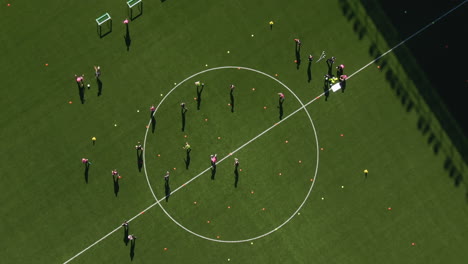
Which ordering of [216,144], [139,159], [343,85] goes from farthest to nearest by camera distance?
[343,85] < [216,144] < [139,159]

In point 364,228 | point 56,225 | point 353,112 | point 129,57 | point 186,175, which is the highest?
point 129,57

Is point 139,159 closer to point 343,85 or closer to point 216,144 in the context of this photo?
point 216,144

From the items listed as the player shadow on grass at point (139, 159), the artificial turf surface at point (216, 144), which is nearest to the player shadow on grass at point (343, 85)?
the artificial turf surface at point (216, 144)

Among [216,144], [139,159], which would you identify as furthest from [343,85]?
[139,159]

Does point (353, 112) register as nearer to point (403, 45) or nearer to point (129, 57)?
point (403, 45)

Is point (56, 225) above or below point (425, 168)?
above

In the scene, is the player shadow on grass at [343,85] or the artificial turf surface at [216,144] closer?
the artificial turf surface at [216,144]

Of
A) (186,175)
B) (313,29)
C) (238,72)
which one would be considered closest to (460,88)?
(313,29)

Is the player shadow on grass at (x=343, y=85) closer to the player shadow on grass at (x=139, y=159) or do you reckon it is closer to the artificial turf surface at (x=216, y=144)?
the artificial turf surface at (x=216, y=144)
